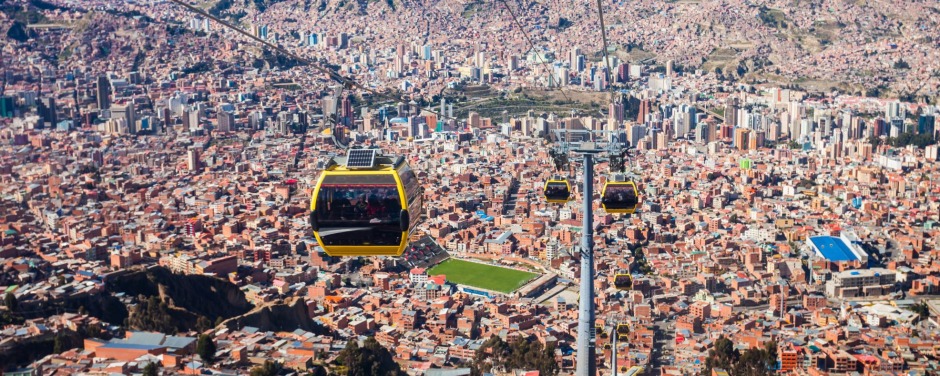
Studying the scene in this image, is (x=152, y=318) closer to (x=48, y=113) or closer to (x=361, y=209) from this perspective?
(x=361, y=209)

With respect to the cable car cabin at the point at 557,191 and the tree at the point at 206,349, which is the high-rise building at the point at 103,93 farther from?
the cable car cabin at the point at 557,191

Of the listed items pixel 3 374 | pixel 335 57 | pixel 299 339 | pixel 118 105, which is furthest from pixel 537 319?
pixel 335 57

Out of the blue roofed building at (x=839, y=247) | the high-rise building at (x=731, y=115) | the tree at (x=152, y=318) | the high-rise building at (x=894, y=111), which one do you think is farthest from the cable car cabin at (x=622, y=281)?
the high-rise building at (x=894, y=111)

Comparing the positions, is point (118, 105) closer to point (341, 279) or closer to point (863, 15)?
point (341, 279)

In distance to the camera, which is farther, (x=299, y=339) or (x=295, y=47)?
(x=295, y=47)

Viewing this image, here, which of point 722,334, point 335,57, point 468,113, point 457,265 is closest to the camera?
point 722,334

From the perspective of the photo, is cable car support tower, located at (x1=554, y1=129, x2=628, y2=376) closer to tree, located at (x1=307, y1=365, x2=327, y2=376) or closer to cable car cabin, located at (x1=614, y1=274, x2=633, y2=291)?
cable car cabin, located at (x1=614, y1=274, x2=633, y2=291)

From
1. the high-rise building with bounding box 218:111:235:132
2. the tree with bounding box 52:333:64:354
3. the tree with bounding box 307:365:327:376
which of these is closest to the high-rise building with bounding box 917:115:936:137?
the high-rise building with bounding box 218:111:235:132
